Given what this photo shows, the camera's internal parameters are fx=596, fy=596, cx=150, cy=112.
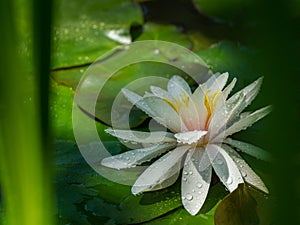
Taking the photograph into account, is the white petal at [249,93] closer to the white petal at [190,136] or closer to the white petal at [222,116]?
the white petal at [222,116]

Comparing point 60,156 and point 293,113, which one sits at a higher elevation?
point 293,113

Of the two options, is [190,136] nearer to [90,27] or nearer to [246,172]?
[246,172]

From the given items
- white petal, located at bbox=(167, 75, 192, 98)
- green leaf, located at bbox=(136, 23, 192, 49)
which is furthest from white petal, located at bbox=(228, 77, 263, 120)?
green leaf, located at bbox=(136, 23, 192, 49)

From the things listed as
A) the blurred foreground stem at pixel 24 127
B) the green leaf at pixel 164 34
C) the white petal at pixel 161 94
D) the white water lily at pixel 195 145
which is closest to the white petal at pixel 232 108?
the white water lily at pixel 195 145

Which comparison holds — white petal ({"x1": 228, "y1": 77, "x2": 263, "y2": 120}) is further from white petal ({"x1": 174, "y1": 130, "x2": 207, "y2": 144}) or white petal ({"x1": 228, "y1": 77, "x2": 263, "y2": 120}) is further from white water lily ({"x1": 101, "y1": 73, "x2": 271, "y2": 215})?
white petal ({"x1": 174, "y1": 130, "x2": 207, "y2": 144})

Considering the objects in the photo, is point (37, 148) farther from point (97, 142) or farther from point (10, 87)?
point (97, 142)

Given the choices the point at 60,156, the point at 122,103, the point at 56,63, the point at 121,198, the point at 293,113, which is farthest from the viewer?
the point at 56,63

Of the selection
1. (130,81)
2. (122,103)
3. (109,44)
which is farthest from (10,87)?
(109,44)
